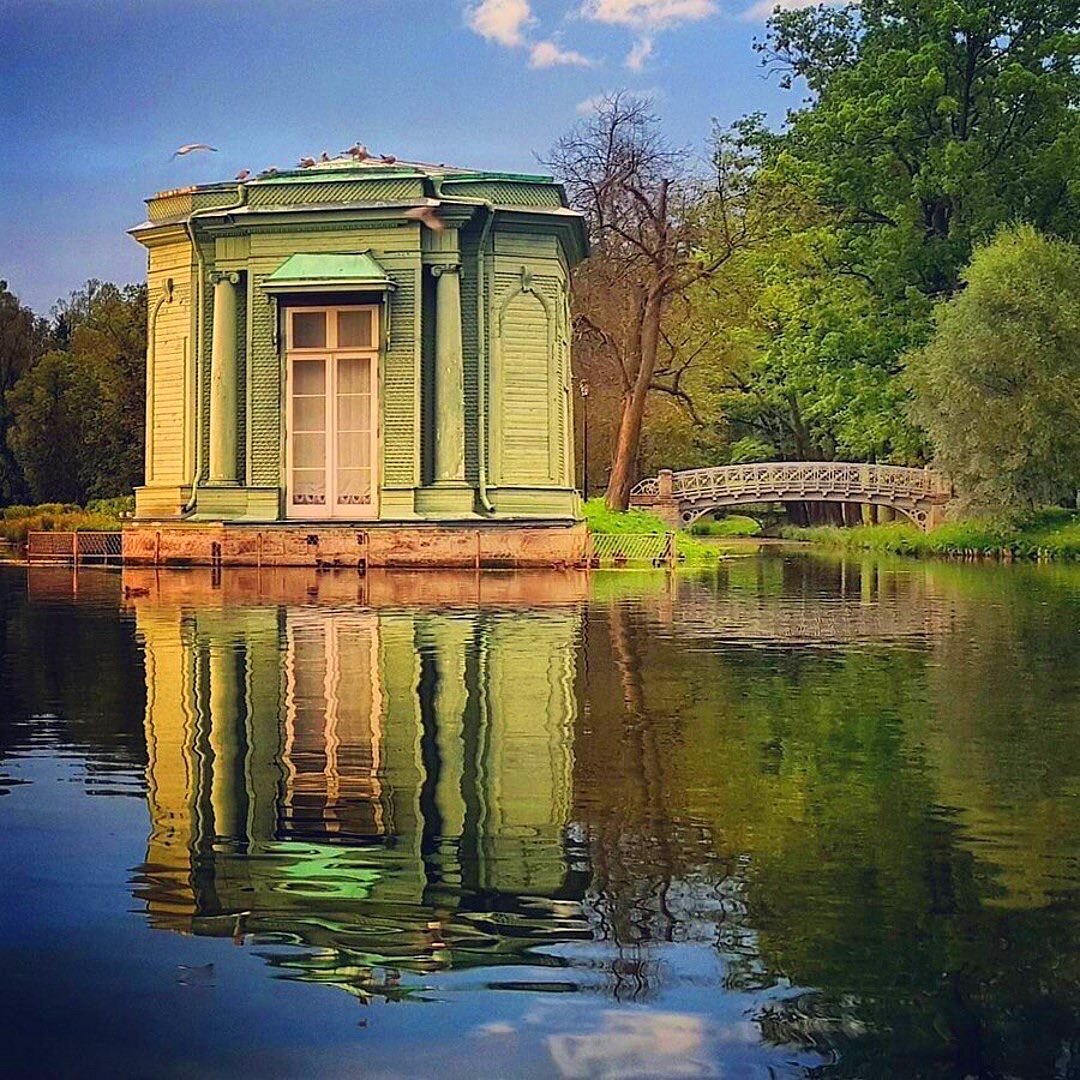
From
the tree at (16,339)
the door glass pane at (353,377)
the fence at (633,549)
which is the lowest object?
the fence at (633,549)

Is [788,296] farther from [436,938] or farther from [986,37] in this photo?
[436,938]

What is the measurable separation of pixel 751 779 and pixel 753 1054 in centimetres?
365

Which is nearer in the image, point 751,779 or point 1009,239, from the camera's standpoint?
point 751,779

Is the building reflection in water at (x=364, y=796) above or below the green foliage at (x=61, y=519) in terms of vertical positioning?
below

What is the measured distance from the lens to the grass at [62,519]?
39406 mm

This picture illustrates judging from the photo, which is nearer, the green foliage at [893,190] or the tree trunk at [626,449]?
the tree trunk at [626,449]

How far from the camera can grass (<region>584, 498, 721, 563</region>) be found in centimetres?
3356

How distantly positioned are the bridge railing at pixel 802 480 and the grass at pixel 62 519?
53.0 ft

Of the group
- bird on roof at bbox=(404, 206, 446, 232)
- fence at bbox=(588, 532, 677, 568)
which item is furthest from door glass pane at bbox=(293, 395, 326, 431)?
fence at bbox=(588, 532, 677, 568)

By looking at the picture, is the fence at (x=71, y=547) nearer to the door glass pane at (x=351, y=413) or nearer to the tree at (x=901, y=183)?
the door glass pane at (x=351, y=413)

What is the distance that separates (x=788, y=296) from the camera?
49531 mm

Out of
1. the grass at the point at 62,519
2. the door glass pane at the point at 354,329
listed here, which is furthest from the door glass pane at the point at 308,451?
the grass at the point at 62,519

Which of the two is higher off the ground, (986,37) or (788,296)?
(986,37)

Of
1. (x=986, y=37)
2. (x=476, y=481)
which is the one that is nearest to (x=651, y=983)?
(x=476, y=481)
